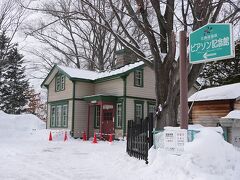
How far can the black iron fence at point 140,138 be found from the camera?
36.3ft

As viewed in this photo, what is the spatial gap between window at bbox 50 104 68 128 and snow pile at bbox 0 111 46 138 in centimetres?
203

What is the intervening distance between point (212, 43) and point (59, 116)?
23.9 meters

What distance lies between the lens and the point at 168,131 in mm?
8914

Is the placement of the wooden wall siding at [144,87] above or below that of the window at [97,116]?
above

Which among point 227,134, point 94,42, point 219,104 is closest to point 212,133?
point 227,134

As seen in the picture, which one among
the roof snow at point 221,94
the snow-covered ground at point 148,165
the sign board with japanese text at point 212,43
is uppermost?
the sign board with japanese text at point 212,43

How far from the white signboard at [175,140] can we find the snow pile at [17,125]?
21.9 metres

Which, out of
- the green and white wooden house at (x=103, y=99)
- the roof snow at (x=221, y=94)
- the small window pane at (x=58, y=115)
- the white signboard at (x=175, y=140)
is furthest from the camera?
the small window pane at (x=58, y=115)

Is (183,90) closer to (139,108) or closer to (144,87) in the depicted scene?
(139,108)

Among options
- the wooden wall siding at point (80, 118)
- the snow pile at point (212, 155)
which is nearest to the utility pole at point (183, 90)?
the snow pile at point (212, 155)

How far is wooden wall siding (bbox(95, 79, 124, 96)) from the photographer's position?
25.3 m

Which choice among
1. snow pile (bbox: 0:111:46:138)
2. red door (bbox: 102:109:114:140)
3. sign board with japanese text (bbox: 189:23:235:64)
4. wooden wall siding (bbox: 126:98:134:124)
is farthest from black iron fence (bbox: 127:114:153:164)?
snow pile (bbox: 0:111:46:138)

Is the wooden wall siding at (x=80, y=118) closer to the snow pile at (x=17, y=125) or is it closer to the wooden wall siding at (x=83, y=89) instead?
the wooden wall siding at (x=83, y=89)

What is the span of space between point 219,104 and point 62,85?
16.3 meters
